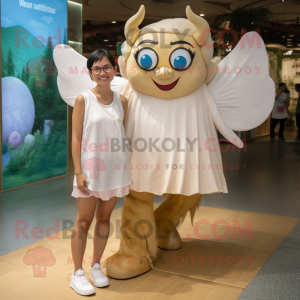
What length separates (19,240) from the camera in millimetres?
3100

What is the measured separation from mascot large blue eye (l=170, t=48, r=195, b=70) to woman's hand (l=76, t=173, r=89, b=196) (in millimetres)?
831

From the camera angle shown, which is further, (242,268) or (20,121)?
(20,121)

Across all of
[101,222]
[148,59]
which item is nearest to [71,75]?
[148,59]

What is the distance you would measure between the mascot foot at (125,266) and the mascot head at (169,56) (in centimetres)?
102

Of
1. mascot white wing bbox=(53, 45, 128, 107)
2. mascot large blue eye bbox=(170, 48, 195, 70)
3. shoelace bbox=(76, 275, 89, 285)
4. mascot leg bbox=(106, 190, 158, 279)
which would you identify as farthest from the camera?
mascot white wing bbox=(53, 45, 128, 107)

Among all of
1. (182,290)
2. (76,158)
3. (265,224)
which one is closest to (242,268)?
(182,290)

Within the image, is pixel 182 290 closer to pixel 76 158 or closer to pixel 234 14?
pixel 76 158

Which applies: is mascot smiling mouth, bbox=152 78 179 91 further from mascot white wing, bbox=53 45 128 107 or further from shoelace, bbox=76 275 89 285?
shoelace, bbox=76 275 89 285

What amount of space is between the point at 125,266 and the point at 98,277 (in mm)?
191

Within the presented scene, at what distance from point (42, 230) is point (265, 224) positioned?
75.7 inches

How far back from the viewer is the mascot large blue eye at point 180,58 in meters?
2.34

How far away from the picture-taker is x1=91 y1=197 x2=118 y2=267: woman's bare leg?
7.46 ft

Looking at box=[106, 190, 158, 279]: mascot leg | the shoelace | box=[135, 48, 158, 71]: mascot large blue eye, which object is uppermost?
box=[135, 48, 158, 71]: mascot large blue eye

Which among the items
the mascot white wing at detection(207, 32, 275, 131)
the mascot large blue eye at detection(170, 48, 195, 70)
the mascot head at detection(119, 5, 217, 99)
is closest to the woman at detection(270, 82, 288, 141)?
the mascot white wing at detection(207, 32, 275, 131)
